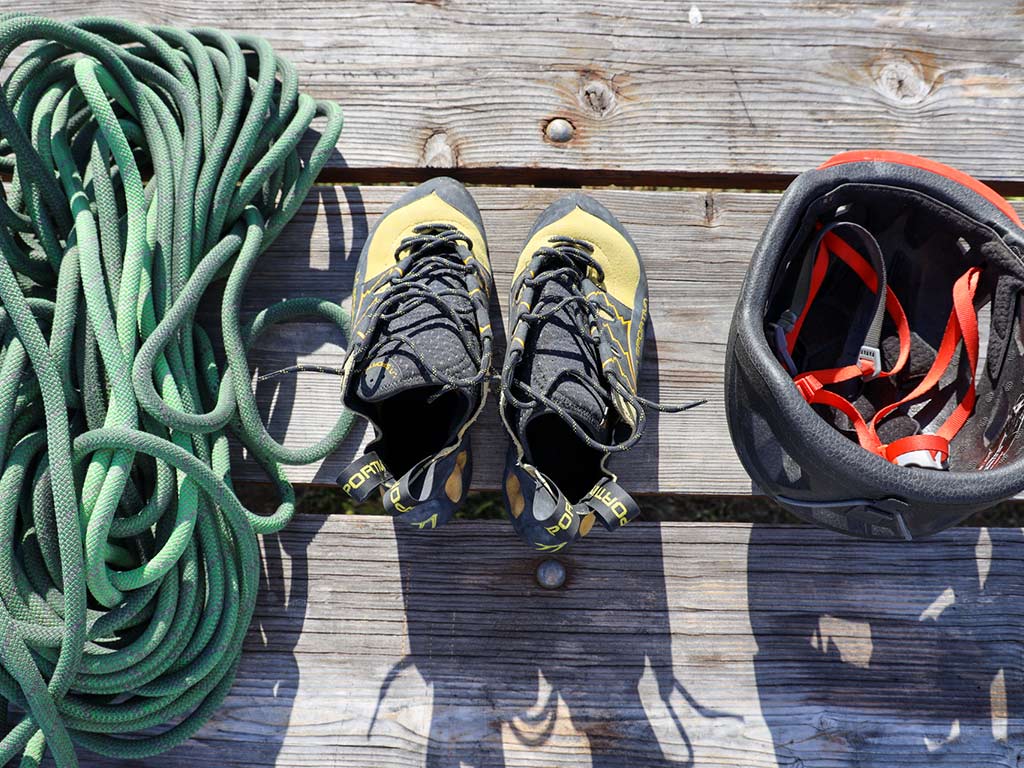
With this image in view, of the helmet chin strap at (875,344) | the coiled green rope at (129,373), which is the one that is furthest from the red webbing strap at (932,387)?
the coiled green rope at (129,373)

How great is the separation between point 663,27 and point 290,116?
658 millimetres

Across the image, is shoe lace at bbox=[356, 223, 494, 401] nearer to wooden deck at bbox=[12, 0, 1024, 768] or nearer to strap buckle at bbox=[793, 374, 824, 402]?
wooden deck at bbox=[12, 0, 1024, 768]

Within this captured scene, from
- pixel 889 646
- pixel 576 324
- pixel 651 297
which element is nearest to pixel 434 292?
pixel 576 324

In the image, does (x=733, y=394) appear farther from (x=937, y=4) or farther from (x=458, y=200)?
(x=937, y=4)

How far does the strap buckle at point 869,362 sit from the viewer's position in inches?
42.1

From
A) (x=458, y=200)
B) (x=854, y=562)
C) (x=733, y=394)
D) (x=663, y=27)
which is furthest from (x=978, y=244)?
(x=458, y=200)

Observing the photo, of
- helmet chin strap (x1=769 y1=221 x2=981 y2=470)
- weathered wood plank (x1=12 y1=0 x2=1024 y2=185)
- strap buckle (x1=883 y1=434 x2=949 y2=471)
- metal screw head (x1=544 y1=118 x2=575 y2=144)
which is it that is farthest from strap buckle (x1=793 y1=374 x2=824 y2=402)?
metal screw head (x1=544 y1=118 x2=575 y2=144)

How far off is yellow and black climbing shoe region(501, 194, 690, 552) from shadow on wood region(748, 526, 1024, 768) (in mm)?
322

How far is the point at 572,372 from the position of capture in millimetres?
1060

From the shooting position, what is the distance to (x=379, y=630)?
114 cm

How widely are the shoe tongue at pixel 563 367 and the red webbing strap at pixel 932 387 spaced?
0.28 meters

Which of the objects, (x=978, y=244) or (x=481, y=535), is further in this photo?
(x=481, y=535)

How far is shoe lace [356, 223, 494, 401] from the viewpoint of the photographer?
1054 mm

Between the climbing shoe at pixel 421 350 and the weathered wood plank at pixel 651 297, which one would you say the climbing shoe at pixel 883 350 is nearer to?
the weathered wood plank at pixel 651 297
